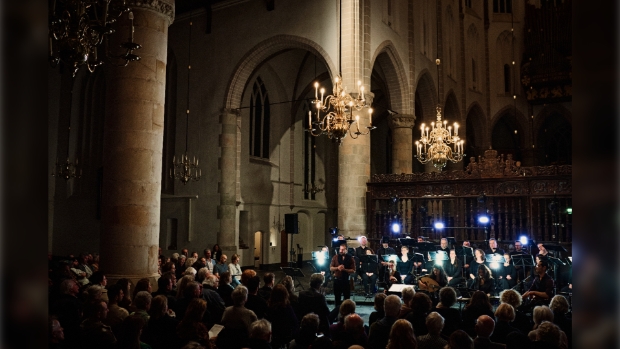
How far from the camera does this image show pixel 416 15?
18.4 m

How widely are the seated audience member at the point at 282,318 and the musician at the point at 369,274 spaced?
5.50 metres

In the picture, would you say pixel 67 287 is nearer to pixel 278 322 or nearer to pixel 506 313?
pixel 278 322

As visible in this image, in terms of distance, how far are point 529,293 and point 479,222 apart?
18.5ft

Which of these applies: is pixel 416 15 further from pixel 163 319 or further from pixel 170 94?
pixel 163 319

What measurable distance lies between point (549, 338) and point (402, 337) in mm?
1266

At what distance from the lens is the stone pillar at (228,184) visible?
16.5 m

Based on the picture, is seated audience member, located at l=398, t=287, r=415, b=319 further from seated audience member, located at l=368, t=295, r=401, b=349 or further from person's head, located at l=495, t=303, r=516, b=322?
person's head, located at l=495, t=303, r=516, b=322

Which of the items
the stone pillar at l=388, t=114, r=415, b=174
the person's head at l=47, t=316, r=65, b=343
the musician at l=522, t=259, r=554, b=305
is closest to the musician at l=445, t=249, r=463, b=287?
the musician at l=522, t=259, r=554, b=305

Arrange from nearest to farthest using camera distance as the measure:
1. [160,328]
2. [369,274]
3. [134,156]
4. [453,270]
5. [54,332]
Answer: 1. [54,332]
2. [160,328]
3. [134,156]
4. [453,270]
5. [369,274]

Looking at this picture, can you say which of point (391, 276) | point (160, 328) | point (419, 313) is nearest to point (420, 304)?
point (419, 313)

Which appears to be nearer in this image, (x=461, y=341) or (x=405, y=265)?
(x=461, y=341)

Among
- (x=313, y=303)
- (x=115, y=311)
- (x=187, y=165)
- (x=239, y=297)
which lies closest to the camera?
(x=239, y=297)

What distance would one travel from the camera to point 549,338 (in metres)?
3.92
